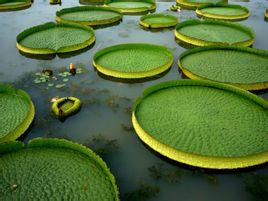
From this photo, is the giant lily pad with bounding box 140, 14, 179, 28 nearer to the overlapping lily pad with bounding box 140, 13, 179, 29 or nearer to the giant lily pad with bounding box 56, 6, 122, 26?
the overlapping lily pad with bounding box 140, 13, 179, 29

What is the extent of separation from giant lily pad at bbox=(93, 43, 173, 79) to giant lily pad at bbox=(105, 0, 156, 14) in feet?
11.1

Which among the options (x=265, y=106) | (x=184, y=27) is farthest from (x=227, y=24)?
(x=265, y=106)

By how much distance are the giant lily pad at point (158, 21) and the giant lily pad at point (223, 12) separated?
126 centimetres

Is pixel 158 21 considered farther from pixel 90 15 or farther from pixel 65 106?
pixel 65 106

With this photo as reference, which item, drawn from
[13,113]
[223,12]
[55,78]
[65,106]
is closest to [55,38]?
[55,78]

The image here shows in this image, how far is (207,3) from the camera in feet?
32.9

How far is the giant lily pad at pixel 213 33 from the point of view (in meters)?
6.76

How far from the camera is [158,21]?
8344mm

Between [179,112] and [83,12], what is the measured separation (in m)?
6.13

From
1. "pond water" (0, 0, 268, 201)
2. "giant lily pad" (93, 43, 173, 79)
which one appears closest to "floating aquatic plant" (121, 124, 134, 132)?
Result: "pond water" (0, 0, 268, 201)

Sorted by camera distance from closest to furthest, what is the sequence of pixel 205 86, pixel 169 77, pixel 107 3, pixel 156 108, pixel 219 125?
1. pixel 219 125
2. pixel 156 108
3. pixel 205 86
4. pixel 169 77
5. pixel 107 3

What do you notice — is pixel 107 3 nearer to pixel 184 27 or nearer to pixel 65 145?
pixel 184 27

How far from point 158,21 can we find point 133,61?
297 centimetres

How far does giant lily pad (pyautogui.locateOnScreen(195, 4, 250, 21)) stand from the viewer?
8.75 metres
